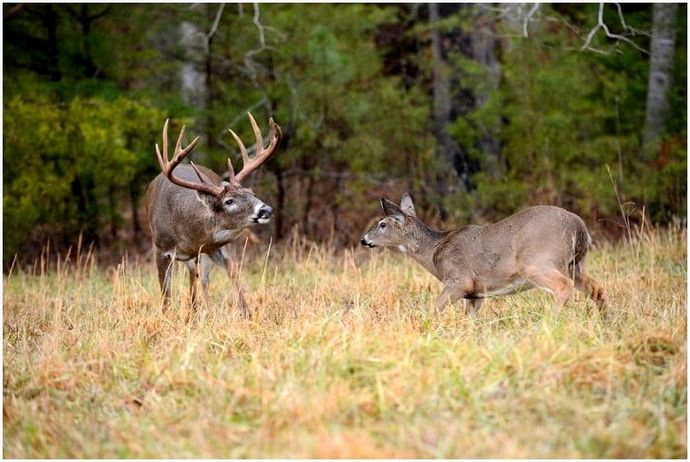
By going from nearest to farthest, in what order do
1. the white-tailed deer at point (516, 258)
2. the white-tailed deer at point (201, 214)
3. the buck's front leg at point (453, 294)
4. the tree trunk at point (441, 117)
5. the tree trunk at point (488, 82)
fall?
1. the white-tailed deer at point (516, 258)
2. the buck's front leg at point (453, 294)
3. the white-tailed deer at point (201, 214)
4. the tree trunk at point (488, 82)
5. the tree trunk at point (441, 117)

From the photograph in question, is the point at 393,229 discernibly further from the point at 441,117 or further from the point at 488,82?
the point at 441,117

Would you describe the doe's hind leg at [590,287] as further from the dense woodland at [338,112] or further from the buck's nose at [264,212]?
the dense woodland at [338,112]

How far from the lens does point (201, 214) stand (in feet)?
29.7

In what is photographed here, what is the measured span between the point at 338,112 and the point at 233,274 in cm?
781

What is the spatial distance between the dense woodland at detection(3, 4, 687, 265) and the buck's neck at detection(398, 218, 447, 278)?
5893 mm

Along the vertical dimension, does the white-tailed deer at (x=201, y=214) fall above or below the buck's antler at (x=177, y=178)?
below

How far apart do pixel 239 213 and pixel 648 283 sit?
3264mm

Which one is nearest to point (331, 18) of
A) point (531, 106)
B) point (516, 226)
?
point (531, 106)

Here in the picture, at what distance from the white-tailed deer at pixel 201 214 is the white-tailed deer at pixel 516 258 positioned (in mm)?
1498

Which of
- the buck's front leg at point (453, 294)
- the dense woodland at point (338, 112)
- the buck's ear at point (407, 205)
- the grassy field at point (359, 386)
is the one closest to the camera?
the grassy field at point (359, 386)

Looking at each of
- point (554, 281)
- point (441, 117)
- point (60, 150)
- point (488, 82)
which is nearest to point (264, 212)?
point (554, 281)

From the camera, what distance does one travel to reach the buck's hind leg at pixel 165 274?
9.14 meters

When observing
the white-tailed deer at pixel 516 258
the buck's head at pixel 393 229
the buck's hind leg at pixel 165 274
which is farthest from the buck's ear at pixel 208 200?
the white-tailed deer at pixel 516 258

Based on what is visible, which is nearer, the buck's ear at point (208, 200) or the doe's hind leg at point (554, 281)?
the doe's hind leg at point (554, 281)
